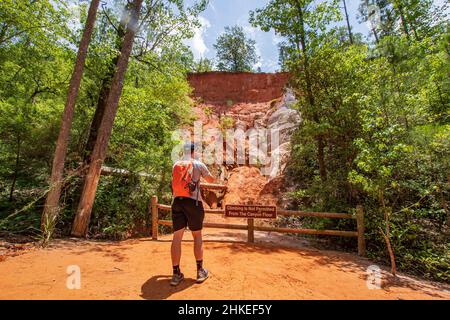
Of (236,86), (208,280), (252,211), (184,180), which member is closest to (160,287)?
(208,280)

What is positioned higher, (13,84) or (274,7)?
(274,7)

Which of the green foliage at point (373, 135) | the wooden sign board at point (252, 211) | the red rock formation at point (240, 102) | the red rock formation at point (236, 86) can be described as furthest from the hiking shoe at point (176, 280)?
the red rock formation at point (236, 86)

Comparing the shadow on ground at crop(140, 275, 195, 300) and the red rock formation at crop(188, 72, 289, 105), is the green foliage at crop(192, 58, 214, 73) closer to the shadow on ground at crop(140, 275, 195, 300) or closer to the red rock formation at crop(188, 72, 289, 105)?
the red rock formation at crop(188, 72, 289, 105)

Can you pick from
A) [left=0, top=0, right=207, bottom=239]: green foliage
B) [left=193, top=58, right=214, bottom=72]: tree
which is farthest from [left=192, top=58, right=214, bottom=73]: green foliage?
[left=0, top=0, right=207, bottom=239]: green foliage

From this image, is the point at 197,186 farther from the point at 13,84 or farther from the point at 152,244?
the point at 13,84

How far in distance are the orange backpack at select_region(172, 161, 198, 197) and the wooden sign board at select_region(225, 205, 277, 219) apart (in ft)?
9.19

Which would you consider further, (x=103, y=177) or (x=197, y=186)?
(x=103, y=177)

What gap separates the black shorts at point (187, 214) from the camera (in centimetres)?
362

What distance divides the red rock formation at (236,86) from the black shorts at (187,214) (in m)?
24.7

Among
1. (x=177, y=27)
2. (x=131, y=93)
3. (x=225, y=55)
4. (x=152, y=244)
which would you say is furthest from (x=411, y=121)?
(x=225, y=55)

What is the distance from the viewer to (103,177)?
870 cm

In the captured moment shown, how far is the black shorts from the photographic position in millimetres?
3623

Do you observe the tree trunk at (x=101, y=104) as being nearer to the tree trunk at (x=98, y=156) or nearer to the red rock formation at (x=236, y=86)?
the tree trunk at (x=98, y=156)

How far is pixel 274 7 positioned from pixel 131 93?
21.7 feet
